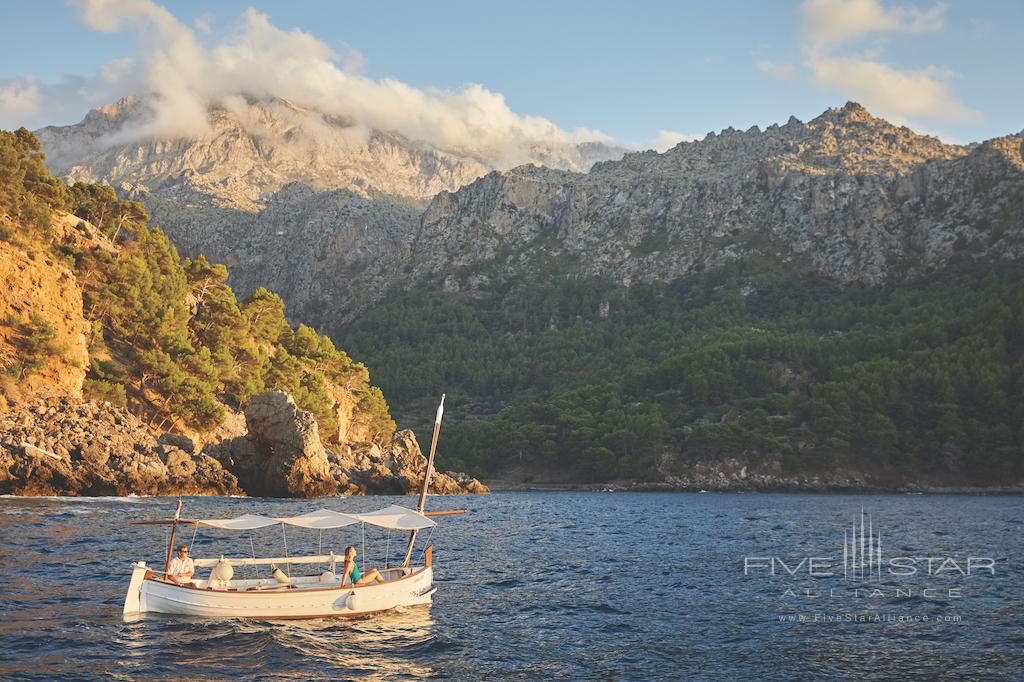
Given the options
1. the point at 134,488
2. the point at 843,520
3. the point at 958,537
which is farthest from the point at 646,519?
the point at 134,488

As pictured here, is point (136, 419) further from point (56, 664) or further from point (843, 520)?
point (843, 520)

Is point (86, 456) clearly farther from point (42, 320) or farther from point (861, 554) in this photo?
point (861, 554)

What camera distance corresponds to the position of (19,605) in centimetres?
3162

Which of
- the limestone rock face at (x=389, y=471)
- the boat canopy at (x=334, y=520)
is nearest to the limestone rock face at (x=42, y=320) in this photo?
the limestone rock face at (x=389, y=471)

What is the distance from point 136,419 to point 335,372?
190 ft

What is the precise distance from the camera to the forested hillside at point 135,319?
89.8 meters

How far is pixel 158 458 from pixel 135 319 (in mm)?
23303

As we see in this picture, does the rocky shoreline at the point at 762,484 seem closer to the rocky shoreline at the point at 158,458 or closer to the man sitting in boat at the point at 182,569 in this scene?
the rocky shoreline at the point at 158,458

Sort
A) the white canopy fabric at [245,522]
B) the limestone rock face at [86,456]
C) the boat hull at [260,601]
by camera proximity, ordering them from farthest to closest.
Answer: the limestone rock face at [86,456] → the white canopy fabric at [245,522] → the boat hull at [260,601]

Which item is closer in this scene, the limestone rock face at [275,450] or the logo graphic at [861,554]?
the logo graphic at [861,554]

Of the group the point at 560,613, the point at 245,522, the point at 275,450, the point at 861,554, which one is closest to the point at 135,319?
the point at 275,450

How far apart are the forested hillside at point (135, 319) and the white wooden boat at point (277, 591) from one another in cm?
5813

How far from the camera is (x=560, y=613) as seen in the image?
36.2 metres

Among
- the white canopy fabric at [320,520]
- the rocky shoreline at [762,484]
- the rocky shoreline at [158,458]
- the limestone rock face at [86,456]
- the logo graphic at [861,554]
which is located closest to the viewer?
the white canopy fabric at [320,520]
